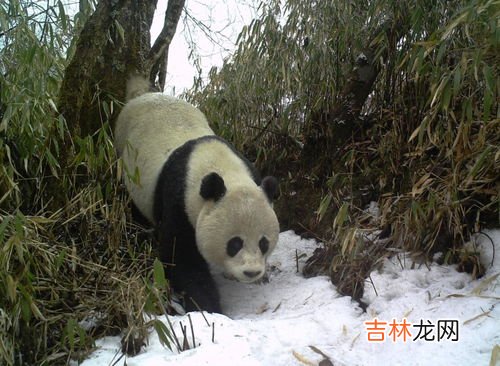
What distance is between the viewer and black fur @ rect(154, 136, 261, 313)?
3559mm

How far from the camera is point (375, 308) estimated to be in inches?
122

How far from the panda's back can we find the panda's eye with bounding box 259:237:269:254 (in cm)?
95

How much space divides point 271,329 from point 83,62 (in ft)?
7.83

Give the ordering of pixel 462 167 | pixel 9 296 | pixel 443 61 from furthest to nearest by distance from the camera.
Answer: pixel 443 61
pixel 462 167
pixel 9 296

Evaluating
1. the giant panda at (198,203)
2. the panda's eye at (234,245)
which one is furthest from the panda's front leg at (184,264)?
the panda's eye at (234,245)

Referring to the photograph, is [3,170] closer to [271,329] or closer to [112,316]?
[112,316]

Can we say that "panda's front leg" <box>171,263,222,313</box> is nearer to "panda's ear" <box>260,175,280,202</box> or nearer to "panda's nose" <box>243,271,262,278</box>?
"panda's nose" <box>243,271,262,278</box>

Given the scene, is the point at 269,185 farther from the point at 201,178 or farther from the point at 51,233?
the point at 51,233

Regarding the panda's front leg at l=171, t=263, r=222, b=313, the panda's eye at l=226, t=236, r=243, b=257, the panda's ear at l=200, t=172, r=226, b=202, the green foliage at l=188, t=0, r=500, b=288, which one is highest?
the green foliage at l=188, t=0, r=500, b=288

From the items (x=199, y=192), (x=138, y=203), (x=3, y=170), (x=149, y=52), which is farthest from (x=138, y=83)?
(x=3, y=170)

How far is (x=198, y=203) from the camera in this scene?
3.63m

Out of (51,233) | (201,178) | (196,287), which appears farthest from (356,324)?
(51,233)

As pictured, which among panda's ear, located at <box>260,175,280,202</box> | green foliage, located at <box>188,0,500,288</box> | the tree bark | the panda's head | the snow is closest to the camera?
the snow

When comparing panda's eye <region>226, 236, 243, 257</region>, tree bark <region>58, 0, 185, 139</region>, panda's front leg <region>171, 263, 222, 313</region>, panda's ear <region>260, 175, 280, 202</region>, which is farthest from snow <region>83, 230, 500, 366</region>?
tree bark <region>58, 0, 185, 139</region>
